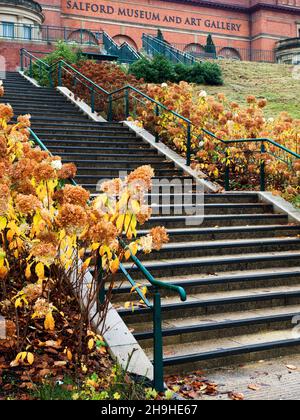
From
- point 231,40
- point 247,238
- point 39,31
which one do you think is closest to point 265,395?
point 247,238

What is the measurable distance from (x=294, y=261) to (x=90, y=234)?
12.7 feet

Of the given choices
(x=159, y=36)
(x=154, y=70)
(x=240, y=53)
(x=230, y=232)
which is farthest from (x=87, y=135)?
(x=240, y=53)

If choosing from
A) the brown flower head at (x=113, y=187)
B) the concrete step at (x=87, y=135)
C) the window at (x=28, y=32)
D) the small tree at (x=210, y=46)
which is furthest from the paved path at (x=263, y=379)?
the small tree at (x=210, y=46)

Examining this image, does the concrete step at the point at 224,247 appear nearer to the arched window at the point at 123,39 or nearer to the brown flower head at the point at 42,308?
the brown flower head at the point at 42,308

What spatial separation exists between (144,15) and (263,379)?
38.4 meters

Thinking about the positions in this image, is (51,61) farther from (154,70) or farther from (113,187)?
(113,187)

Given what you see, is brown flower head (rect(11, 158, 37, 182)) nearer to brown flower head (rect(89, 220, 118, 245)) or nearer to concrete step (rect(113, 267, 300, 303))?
brown flower head (rect(89, 220, 118, 245))

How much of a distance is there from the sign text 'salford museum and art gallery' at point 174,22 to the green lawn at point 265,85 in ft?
30.5

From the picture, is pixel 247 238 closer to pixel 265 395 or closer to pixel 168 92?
pixel 265 395

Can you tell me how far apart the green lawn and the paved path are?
14.8m

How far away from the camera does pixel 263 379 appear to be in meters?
4.45

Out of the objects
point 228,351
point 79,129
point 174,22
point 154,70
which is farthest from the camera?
point 174,22
